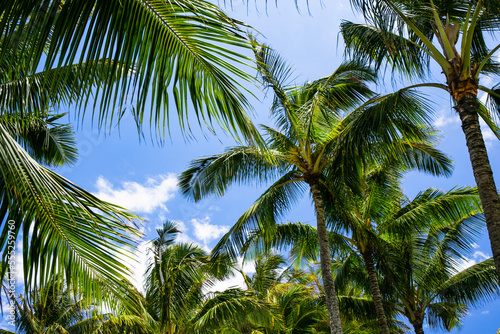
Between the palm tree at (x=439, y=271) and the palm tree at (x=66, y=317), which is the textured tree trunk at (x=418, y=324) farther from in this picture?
the palm tree at (x=66, y=317)

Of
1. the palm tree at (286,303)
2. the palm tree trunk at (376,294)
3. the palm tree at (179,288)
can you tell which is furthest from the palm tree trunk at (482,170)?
the palm tree at (286,303)

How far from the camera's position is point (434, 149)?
10.7 m

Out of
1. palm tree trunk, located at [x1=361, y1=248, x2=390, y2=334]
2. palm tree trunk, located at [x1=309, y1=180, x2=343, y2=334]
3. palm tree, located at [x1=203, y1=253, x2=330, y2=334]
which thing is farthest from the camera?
palm tree, located at [x1=203, y1=253, x2=330, y2=334]

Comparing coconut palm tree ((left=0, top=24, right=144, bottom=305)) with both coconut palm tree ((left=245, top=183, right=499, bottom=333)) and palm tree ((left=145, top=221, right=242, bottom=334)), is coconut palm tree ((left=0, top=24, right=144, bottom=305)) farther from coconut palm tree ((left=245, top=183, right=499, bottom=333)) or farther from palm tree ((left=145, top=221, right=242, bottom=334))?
coconut palm tree ((left=245, top=183, right=499, bottom=333))

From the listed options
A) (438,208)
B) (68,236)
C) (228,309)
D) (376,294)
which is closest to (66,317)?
(228,309)

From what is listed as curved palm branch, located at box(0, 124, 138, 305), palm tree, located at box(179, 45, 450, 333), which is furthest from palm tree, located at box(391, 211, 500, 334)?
curved palm branch, located at box(0, 124, 138, 305)

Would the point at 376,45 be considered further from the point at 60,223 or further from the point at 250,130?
the point at 60,223

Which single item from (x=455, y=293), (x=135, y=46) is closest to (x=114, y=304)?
(x=135, y=46)

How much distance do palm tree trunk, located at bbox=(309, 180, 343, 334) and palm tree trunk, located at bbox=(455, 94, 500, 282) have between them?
15.0 ft

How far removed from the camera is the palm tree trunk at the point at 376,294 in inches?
443

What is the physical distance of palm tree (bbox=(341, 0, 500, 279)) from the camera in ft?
16.5

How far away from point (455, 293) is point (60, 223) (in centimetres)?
1317

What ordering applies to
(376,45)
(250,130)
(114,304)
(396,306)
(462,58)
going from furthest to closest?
(396,306) < (376,45) < (462,58) < (114,304) < (250,130)

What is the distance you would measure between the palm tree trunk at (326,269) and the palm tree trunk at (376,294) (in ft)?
8.79
